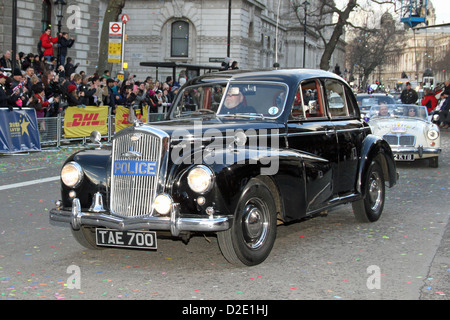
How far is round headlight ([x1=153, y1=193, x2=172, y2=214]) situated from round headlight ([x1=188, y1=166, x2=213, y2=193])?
0.23m

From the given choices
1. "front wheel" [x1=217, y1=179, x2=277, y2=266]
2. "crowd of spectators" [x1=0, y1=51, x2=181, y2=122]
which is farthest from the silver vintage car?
"front wheel" [x1=217, y1=179, x2=277, y2=266]

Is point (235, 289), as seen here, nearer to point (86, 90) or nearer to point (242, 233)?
point (242, 233)

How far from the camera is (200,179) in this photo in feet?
19.5

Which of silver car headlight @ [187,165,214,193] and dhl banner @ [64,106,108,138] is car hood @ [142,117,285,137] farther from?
dhl banner @ [64,106,108,138]

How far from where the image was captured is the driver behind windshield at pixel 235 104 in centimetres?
741

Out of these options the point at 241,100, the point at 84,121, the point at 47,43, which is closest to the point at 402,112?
the point at 84,121

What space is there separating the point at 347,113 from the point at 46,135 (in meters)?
10.8

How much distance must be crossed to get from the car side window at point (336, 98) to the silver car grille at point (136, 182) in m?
2.75

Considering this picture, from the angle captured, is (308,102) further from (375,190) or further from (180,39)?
(180,39)

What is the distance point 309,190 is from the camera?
714cm

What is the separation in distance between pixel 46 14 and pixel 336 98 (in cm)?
2653

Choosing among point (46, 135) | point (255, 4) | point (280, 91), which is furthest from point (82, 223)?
point (255, 4)

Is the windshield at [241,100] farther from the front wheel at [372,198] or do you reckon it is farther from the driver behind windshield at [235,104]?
the front wheel at [372,198]

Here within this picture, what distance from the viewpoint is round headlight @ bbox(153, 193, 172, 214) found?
5.98 metres
